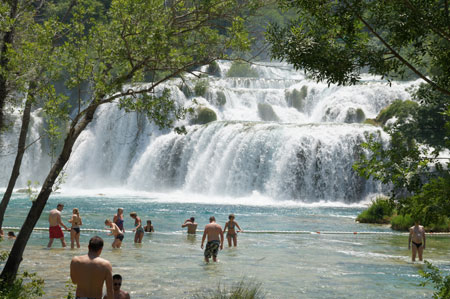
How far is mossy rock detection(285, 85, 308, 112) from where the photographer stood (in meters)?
52.6

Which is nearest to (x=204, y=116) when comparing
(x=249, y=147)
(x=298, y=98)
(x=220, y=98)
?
(x=220, y=98)

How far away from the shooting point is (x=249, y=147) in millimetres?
39438

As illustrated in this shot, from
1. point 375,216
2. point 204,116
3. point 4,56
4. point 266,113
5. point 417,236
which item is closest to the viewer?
point 4,56

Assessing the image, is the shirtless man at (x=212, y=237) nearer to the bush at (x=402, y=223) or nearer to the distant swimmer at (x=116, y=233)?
the distant swimmer at (x=116, y=233)

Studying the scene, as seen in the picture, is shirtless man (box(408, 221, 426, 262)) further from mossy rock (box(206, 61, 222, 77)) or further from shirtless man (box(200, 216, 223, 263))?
mossy rock (box(206, 61, 222, 77))

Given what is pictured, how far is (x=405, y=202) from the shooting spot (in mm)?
6824

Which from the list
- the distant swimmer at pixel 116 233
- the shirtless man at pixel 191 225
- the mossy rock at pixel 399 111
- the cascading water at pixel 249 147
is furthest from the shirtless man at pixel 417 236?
the mossy rock at pixel 399 111

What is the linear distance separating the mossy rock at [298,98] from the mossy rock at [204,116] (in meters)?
8.11

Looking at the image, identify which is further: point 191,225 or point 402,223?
point 402,223

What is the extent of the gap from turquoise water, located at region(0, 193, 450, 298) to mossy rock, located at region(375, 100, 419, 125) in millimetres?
10556

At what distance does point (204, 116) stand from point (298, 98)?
947 centimetres

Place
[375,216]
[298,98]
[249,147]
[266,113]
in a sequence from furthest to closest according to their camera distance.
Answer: [298,98], [266,113], [249,147], [375,216]

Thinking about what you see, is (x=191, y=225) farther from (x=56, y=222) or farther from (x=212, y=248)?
(x=212, y=248)

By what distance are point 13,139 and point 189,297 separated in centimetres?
4332
